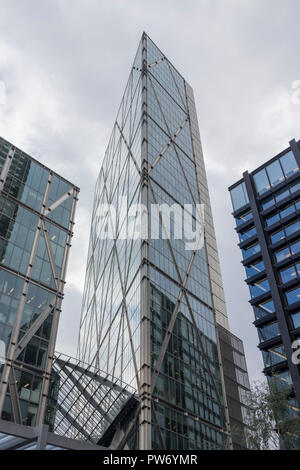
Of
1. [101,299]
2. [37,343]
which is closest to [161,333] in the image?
[37,343]

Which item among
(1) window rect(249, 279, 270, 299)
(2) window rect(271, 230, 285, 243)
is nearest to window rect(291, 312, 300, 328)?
(1) window rect(249, 279, 270, 299)

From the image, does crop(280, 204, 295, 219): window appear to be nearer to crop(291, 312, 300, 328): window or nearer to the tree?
crop(291, 312, 300, 328): window

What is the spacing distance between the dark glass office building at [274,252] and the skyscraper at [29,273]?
29.2 m

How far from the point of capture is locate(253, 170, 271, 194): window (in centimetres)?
7381

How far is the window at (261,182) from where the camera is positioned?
7381cm

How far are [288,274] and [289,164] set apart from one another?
19.2 metres

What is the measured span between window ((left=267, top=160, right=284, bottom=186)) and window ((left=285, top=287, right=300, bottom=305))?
1963cm

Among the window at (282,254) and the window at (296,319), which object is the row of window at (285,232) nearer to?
the window at (282,254)

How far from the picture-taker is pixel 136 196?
58.2 meters

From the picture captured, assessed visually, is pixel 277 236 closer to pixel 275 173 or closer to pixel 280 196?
pixel 280 196

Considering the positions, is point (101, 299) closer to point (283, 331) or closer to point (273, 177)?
point (283, 331)

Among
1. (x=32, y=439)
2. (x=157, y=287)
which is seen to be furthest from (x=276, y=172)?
(x=32, y=439)

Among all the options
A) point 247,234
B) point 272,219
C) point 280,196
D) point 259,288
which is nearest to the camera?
point 259,288

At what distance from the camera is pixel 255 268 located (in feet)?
223
